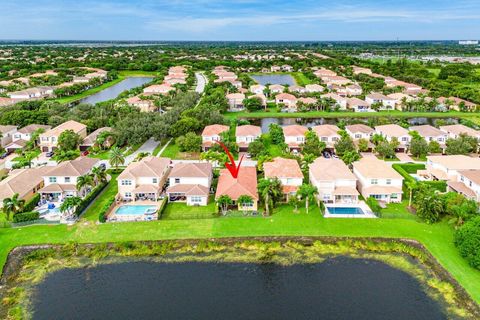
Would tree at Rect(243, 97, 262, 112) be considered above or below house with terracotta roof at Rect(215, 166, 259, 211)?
above

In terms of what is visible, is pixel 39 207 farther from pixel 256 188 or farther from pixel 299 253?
pixel 299 253

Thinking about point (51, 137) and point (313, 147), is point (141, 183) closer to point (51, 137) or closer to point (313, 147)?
point (313, 147)

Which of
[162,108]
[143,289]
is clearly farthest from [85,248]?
[162,108]

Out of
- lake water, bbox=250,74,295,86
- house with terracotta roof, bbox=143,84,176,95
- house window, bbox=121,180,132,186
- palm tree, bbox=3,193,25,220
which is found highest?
lake water, bbox=250,74,295,86

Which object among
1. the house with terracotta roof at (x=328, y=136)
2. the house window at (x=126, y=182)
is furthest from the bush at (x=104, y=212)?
the house with terracotta roof at (x=328, y=136)

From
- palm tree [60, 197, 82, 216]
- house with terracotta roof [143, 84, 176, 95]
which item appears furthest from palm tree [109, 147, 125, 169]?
house with terracotta roof [143, 84, 176, 95]

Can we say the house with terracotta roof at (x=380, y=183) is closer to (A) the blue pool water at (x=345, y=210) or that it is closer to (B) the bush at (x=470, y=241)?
(A) the blue pool water at (x=345, y=210)

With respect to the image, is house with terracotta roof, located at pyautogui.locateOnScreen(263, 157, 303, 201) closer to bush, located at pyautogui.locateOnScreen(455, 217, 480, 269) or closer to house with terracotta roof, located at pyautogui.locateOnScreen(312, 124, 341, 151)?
bush, located at pyautogui.locateOnScreen(455, 217, 480, 269)

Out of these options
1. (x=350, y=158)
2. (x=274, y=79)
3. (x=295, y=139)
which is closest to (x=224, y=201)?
(x=350, y=158)
